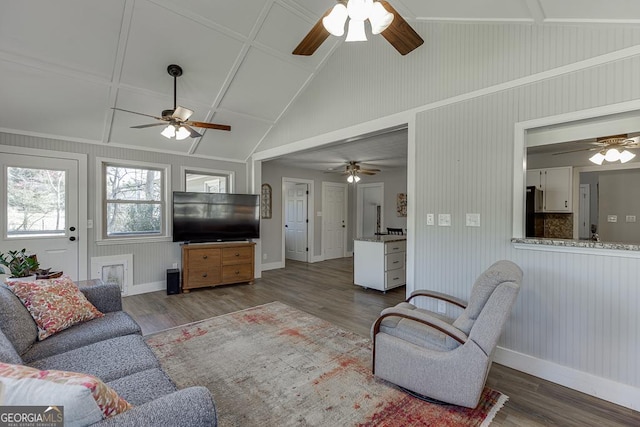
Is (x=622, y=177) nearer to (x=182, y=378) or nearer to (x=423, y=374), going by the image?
(x=423, y=374)

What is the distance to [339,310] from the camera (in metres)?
3.86

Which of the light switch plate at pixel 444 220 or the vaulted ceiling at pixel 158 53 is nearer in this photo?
the vaulted ceiling at pixel 158 53

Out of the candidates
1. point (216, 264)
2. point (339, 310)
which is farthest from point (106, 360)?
point (216, 264)

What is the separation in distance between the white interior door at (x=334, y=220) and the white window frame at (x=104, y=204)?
393cm

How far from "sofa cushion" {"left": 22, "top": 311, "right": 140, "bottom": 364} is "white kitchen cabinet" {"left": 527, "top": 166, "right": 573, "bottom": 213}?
6.15 meters

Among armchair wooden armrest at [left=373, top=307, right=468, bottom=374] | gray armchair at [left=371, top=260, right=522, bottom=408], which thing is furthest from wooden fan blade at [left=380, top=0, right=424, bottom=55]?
armchair wooden armrest at [left=373, top=307, right=468, bottom=374]

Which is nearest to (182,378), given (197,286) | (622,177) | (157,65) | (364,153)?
(197,286)

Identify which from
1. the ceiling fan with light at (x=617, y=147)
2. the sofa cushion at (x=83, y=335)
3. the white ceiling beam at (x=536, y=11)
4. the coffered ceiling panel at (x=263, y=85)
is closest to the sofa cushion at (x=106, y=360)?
the sofa cushion at (x=83, y=335)

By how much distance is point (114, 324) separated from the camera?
2.15 m

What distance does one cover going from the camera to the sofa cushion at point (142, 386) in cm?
133

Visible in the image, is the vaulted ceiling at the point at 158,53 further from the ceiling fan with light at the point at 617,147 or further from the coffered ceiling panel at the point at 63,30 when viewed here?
the ceiling fan with light at the point at 617,147

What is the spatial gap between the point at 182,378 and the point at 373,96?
3.39 meters

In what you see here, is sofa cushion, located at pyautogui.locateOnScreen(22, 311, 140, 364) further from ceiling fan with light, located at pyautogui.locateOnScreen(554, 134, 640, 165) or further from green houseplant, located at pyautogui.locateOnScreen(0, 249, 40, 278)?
ceiling fan with light, located at pyautogui.locateOnScreen(554, 134, 640, 165)

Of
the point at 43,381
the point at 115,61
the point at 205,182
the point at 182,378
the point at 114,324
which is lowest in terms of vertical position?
the point at 182,378
